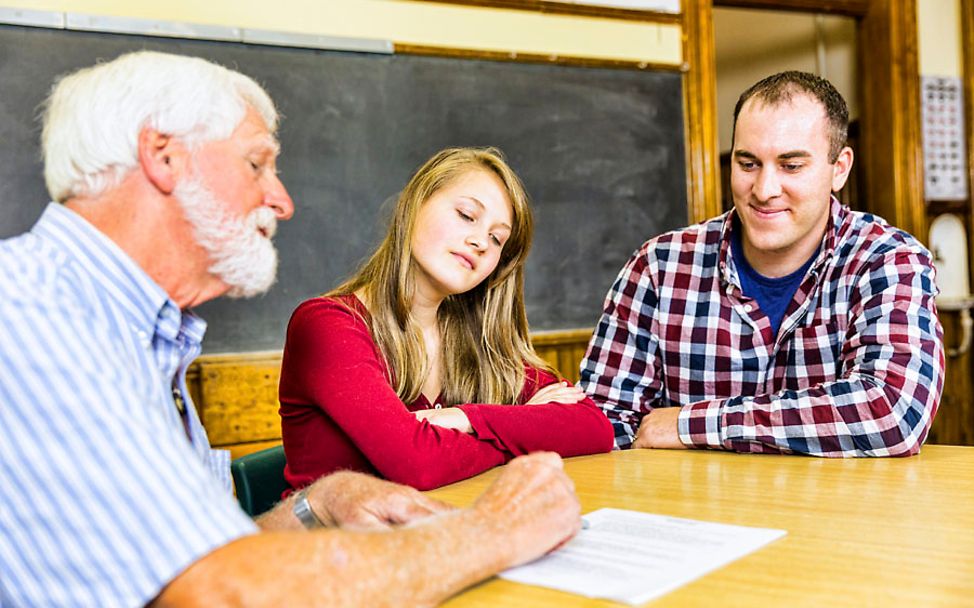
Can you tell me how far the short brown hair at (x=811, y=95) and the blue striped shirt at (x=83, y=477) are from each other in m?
1.68

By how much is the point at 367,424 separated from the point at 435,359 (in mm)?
448

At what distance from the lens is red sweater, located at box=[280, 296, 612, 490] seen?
1547 mm

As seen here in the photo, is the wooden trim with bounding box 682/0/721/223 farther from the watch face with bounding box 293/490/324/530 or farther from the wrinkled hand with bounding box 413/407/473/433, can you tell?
the watch face with bounding box 293/490/324/530

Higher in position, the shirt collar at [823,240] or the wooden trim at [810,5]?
the wooden trim at [810,5]

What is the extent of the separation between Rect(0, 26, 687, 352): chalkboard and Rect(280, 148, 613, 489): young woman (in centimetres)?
151

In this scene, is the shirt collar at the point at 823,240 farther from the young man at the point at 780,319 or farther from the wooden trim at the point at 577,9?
the wooden trim at the point at 577,9

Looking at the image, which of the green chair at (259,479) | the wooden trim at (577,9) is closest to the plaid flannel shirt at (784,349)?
the green chair at (259,479)

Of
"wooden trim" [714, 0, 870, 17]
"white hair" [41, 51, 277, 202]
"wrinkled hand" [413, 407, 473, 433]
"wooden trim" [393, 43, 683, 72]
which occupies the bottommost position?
"wrinkled hand" [413, 407, 473, 433]

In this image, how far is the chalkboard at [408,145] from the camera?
3084 mm

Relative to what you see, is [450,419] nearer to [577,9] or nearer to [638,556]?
[638,556]

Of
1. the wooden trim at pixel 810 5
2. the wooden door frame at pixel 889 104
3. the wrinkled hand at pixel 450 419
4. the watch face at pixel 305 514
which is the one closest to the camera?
the watch face at pixel 305 514

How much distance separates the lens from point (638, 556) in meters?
1.08

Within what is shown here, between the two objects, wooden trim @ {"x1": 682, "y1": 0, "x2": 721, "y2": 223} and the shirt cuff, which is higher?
wooden trim @ {"x1": 682, "y1": 0, "x2": 721, "y2": 223}

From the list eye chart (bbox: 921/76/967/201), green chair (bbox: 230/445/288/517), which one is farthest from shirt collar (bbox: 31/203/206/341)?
eye chart (bbox: 921/76/967/201)
